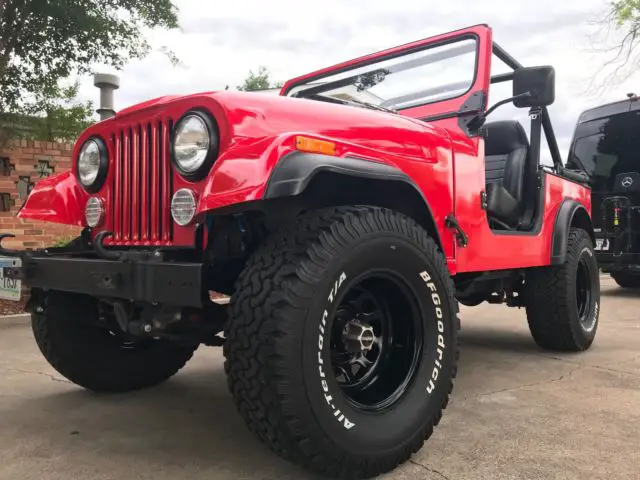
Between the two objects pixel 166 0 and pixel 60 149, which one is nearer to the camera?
pixel 60 149

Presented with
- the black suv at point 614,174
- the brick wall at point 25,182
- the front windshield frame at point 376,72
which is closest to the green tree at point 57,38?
the brick wall at point 25,182

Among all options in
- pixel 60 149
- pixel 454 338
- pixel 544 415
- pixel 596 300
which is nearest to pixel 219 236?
pixel 454 338

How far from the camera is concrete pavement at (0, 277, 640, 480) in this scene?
2.14 m

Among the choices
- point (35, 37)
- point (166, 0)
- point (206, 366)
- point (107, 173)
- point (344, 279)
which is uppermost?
point (166, 0)

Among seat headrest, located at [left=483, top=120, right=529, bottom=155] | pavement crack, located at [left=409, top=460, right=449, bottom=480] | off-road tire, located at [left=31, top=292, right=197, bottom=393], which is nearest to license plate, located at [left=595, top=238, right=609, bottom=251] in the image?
seat headrest, located at [left=483, top=120, right=529, bottom=155]

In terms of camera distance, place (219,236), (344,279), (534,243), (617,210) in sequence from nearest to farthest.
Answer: (344,279), (219,236), (534,243), (617,210)

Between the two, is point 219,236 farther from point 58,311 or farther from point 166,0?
point 166,0

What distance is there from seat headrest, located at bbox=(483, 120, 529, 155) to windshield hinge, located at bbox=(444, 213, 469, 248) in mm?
1605

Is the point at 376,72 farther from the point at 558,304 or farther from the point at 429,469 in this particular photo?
the point at 429,469

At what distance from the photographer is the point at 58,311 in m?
2.74

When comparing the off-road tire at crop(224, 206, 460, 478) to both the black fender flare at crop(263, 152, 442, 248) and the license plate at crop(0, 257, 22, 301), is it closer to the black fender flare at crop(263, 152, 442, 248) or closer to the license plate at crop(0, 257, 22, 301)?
the black fender flare at crop(263, 152, 442, 248)

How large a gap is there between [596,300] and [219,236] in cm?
354

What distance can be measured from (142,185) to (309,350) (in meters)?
1.04

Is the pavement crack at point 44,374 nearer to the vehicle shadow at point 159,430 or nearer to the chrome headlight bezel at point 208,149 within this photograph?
the vehicle shadow at point 159,430
